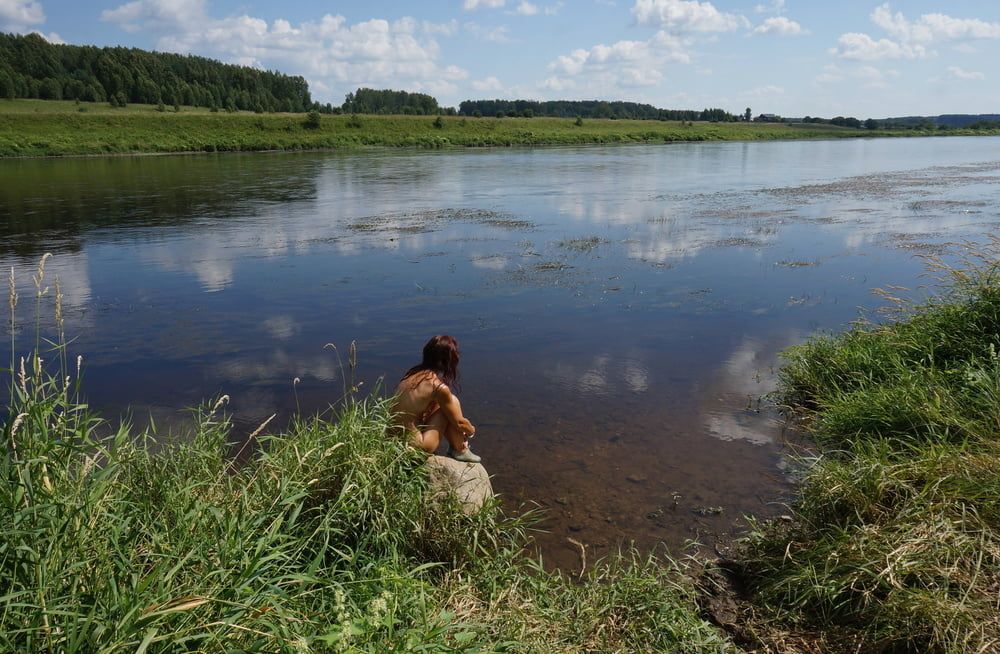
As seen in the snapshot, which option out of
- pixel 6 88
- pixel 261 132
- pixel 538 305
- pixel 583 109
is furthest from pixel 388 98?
pixel 538 305

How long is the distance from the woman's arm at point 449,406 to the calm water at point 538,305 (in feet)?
3.08

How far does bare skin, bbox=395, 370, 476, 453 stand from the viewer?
5605mm

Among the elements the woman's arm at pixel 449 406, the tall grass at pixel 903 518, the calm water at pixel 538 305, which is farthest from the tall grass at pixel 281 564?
the calm water at pixel 538 305

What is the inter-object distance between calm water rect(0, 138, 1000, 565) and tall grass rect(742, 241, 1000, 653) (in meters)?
0.82

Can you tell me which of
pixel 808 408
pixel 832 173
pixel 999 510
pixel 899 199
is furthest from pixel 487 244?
pixel 832 173

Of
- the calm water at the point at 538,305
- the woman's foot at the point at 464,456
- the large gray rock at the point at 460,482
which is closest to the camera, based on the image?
the large gray rock at the point at 460,482

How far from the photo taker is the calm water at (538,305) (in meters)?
6.82

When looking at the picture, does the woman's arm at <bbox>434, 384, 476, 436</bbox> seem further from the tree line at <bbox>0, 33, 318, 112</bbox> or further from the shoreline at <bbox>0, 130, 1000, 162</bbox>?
the tree line at <bbox>0, 33, 318, 112</bbox>

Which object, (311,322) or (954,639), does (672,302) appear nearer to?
(311,322)

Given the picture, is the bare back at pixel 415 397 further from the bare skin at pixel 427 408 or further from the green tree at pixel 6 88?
the green tree at pixel 6 88

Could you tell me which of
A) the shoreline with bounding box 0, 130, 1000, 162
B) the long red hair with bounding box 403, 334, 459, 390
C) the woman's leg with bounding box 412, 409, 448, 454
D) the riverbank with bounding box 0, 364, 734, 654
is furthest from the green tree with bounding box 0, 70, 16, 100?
the riverbank with bounding box 0, 364, 734, 654

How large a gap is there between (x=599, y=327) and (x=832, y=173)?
33.9 meters

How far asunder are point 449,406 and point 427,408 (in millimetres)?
200

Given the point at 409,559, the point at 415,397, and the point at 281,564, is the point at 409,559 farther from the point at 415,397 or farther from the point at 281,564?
the point at 415,397
